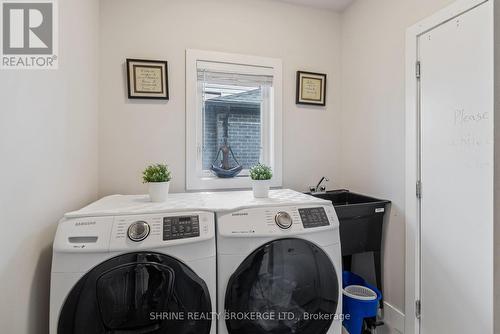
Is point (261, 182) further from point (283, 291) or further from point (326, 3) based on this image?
point (326, 3)

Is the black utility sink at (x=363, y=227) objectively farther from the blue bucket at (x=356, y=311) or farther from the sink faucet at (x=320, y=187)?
the sink faucet at (x=320, y=187)

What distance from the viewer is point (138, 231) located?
1.08 meters

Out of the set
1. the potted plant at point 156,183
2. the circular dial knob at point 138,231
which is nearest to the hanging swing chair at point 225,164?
the potted plant at point 156,183

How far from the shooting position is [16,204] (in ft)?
2.99

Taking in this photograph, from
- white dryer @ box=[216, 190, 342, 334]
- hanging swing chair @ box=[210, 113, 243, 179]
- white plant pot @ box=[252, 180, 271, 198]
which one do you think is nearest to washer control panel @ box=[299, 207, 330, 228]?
white dryer @ box=[216, 190, 342, 334]

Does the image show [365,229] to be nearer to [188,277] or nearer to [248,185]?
[248,185]

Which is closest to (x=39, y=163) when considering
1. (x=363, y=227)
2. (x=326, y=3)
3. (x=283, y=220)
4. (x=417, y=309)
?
(x=283, y=220)

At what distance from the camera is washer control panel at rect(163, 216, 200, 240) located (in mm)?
1105

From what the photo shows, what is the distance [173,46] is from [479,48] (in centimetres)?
184

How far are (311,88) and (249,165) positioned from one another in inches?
34.0

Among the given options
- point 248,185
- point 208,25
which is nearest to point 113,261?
point 248,185

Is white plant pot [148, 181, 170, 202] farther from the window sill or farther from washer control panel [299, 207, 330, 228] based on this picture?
washer control panel [299, 207, 330, 228]

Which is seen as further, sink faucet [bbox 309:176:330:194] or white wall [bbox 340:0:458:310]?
sink faucet [bbox 309:176:330:194]

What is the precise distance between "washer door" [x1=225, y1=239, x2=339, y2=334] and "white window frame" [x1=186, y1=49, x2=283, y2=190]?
886 millimetres
